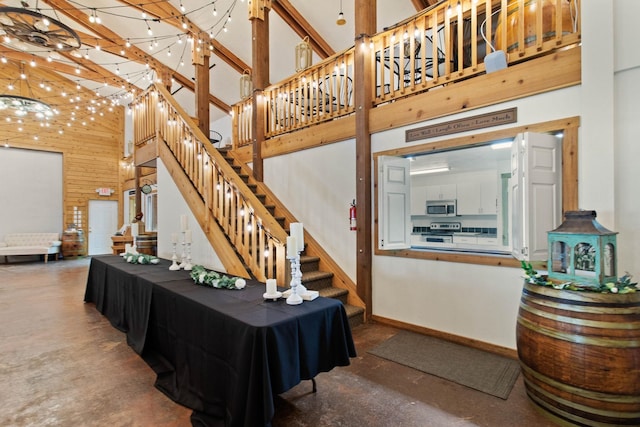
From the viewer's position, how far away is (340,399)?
2.33 m

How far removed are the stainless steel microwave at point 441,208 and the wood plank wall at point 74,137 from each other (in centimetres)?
1129

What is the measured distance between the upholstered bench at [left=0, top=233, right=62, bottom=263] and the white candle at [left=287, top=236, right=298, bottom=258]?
423 inches

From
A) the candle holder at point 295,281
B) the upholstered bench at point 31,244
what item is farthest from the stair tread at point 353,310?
the upholstered bench at point 31,244

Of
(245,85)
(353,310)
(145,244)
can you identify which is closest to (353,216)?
(353,310)

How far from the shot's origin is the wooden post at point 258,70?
218 inches

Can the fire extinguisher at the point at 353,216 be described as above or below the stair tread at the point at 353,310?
above

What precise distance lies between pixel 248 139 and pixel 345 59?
8.60ft

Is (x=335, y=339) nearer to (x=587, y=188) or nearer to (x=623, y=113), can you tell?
(x=587, y=188)

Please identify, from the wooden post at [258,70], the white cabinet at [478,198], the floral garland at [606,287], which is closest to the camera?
the floral garland at [606,287]

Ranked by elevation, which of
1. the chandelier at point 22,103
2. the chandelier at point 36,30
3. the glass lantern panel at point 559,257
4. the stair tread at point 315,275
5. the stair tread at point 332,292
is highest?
the chandelier at point 36,30

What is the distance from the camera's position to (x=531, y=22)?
291 cm

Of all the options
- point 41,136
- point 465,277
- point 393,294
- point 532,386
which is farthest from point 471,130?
point 41,136

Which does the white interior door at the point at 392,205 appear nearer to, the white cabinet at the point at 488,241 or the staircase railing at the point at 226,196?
the staircase railing at the point at 226,196

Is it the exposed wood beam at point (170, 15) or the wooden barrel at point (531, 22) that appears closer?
the wooden barrel at point (531, 22)
